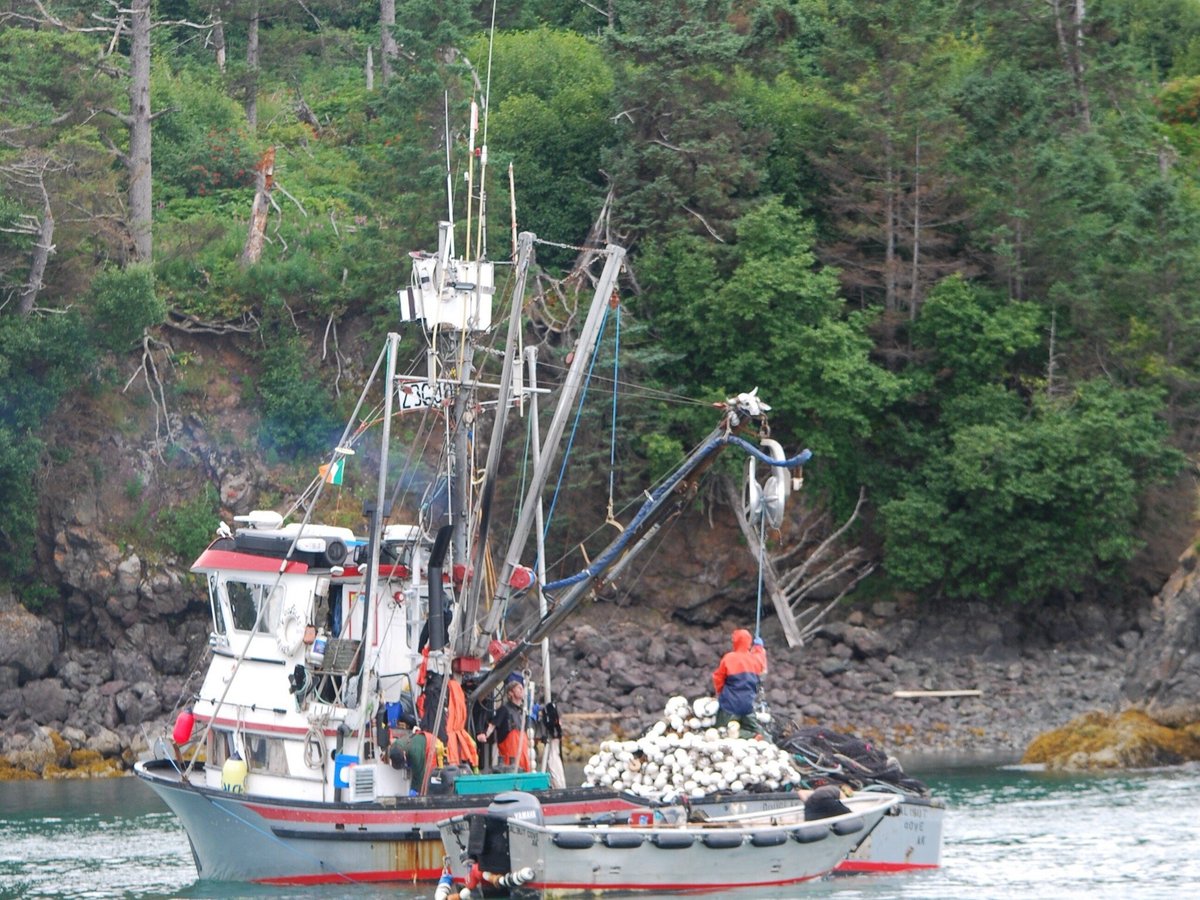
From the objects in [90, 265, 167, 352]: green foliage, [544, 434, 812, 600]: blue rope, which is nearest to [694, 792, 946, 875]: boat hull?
[544, 434, 812, 600]: blue rope

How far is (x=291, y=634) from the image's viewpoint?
22.4 meters

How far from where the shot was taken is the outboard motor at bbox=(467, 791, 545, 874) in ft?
65.2

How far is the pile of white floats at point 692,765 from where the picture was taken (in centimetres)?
2159

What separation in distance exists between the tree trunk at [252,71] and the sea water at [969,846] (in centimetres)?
2806

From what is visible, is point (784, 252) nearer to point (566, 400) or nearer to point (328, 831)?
point (566, 400)

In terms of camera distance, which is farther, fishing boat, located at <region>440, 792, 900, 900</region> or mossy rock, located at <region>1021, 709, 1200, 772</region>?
mossy rock, located at <region>1021, 709, 1200, 772</region>

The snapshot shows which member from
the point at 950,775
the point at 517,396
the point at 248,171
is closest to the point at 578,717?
the point at 950,775

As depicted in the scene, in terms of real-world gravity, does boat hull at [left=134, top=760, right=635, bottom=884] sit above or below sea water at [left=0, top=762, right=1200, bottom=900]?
above

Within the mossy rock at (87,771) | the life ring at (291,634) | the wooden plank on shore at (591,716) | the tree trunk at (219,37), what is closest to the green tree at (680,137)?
the wooden plank on shore at (591,716)

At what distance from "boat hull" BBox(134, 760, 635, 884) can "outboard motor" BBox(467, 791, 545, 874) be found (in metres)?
0.57

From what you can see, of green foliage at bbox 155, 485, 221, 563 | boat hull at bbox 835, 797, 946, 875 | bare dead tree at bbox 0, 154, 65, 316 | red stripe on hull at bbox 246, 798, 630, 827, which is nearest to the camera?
red stripe on hull at bbox 246, 798, 630, 827

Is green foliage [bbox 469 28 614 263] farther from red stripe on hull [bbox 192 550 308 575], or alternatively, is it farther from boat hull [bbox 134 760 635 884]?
boat hull [bbox 134 760 635 884]

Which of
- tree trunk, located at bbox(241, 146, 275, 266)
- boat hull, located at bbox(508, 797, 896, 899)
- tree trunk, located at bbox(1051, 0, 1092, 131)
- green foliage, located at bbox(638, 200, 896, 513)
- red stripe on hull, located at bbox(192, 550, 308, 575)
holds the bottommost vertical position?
boat hull, located at bbox(508, 797, 896, 899)

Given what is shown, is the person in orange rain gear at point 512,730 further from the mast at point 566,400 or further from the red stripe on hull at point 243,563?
the red stripe on hull at point 243,563
